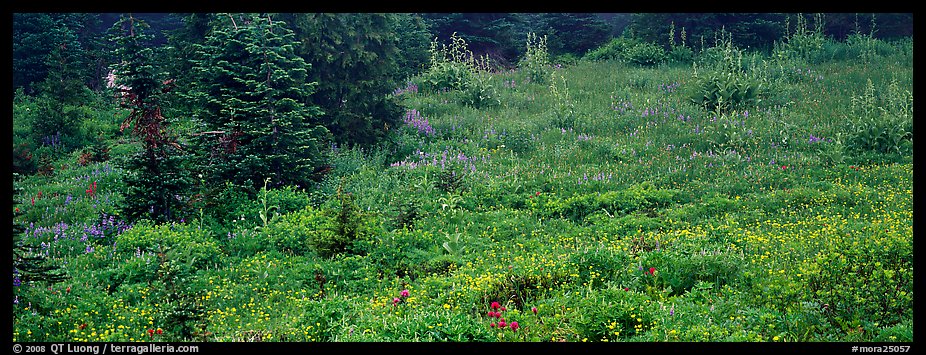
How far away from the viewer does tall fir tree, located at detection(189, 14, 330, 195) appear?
1042cm

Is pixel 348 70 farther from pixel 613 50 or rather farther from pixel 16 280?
pixel 613 50

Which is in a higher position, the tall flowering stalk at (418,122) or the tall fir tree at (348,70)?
the tall fir tree at (348,70)

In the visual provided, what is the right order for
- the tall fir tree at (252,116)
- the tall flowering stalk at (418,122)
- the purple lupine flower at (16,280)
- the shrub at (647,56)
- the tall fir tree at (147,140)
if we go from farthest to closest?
the shrub at (647,56) → the tall flowering stalk at (418,122) → the tall fir tree at (252,116) → the tall fir tree at (147,140) → the purple lupine flower at (16,280)

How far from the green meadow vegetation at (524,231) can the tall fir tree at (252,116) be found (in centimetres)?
14

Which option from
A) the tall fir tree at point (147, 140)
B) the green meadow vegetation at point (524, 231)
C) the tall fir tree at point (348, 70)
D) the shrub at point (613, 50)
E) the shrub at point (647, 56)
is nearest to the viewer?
the green meadow vegetation at point (524, 231)

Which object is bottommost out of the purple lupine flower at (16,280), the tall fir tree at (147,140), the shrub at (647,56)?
the purple lupine flower at (16,280)

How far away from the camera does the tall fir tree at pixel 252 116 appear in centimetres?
1042

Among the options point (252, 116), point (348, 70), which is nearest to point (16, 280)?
point (252, 116)

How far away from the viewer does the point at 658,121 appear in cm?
1421

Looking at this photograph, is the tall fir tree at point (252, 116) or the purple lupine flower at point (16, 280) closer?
the purple lupine flower at point (16, 280)

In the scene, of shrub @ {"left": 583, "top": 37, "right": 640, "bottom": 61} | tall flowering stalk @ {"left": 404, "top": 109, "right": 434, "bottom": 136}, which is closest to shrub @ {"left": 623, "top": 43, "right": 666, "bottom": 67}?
shrub @ {"left": 583, "top": 37, "right": 640, "bottom": 61}

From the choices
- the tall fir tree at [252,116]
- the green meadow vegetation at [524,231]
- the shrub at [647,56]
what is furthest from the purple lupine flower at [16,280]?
the shrub at [647,56]

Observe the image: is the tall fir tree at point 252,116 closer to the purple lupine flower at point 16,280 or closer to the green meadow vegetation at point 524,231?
the green meadow vegetation at point 524,231
